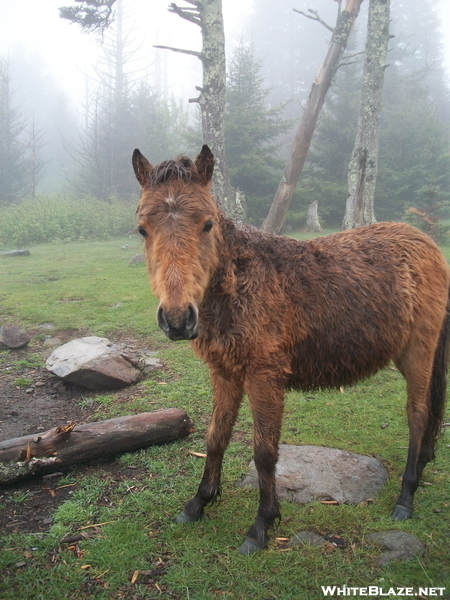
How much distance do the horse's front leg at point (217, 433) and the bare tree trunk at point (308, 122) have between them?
24.9ft

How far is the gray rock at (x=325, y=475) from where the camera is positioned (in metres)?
3.42

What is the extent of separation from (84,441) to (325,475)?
2030 mm

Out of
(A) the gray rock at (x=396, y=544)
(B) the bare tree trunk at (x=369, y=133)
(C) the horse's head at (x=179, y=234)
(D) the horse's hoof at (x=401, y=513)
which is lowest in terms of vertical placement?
(D) the horse's hoof at (x=401, y=513)

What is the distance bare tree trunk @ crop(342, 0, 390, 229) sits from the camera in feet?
31.2

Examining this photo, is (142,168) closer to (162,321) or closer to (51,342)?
(162,321)

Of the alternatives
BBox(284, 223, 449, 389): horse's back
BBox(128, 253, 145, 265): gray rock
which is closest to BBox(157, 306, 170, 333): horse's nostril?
BBox(284, 223, 449, 389): horse's back

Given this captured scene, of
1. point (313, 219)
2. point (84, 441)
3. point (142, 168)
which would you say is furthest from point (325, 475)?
point (313, 219)

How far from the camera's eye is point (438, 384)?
3703 millimetres

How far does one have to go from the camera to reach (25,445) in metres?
3.46

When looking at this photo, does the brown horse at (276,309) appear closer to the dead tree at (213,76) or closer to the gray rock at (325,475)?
the gray rock at (325,475)

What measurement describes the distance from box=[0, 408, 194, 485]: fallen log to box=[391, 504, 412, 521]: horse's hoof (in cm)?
193

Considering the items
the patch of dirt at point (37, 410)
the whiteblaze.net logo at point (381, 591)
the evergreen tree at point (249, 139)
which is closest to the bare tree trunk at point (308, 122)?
the patch of dirt at point (37, 410)

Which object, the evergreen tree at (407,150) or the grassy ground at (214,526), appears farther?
the evergreen tree at (407,150)

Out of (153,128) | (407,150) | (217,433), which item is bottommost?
(217,433)
